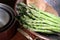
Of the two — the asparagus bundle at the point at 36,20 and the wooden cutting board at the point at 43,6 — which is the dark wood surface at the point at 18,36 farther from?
the wooden cutting board at the point at 43,6

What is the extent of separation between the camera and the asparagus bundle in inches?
36.1

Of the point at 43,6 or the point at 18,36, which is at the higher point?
the point at 43,6

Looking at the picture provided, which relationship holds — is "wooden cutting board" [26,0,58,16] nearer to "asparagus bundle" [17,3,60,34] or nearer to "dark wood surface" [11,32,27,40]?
"asparagus bundle" [17,3,60,34]

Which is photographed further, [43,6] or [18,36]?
[43,6]

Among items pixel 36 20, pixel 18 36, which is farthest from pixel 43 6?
pixel 18 36

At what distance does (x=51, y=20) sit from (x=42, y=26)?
83mm

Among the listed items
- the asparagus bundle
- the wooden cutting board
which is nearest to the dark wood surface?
the asparagus bundle

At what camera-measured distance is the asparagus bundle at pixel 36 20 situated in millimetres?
917

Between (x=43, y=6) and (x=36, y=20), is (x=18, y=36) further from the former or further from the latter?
(x=43, y=6)

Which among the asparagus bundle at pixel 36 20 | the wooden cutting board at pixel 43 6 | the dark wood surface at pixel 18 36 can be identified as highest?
the wooden cutting board at pixel 43 6

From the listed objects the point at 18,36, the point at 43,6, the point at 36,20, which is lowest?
the point at 18,36

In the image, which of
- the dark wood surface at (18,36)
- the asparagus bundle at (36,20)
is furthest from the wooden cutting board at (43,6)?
the dark wood surface at (18,36)

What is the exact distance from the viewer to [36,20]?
0.96 m

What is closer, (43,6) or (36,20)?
(36,20)
